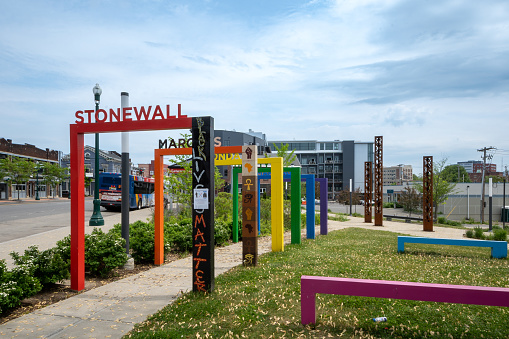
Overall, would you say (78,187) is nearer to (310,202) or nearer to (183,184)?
(310,202)

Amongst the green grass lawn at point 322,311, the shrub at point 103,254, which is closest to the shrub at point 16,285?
the shrub at point 103,254

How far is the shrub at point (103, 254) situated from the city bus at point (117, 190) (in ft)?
70.2

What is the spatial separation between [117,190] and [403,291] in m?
28.3

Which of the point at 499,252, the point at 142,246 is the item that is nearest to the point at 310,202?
the point at 499,252

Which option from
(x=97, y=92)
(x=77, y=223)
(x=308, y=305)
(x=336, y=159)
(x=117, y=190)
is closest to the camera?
(x=308, y=305)

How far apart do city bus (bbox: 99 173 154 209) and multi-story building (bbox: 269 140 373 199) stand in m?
60.7

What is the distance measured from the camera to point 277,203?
1108 cm

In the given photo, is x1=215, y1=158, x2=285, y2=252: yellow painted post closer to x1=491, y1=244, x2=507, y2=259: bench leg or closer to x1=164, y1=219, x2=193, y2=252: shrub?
x1=164, y1=219, x2=193, y2=252: shrub

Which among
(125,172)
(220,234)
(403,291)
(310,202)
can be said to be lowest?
(220,234)

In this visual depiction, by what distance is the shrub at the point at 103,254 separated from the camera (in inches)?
308

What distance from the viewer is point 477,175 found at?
114125 millimetres

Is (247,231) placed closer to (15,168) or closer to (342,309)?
(342,309)

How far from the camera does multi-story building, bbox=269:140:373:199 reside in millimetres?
90250

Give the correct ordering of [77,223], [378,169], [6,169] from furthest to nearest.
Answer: [6,169]
[378,169]
[77,223]
